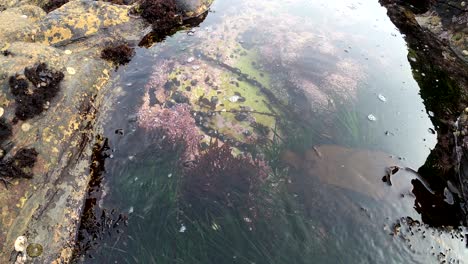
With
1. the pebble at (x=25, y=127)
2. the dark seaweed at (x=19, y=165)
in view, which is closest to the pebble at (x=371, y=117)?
the dark seaweed at (x=19, y=165)

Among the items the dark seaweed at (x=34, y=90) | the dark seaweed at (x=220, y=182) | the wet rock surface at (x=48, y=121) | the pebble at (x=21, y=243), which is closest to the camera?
the pebble at (x=21, y=243)

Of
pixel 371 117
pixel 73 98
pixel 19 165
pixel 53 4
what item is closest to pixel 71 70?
pixel 73 98

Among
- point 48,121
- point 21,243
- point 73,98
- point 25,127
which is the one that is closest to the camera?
point 21,243

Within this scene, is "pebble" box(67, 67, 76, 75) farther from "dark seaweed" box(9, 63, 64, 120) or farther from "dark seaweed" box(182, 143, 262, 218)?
"dark seaweed" box(182, 143, 262, 218)

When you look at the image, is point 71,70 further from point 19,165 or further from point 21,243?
point 21,243

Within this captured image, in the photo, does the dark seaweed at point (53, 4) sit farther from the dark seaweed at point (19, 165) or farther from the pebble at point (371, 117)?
the pebble at point (371, 117)

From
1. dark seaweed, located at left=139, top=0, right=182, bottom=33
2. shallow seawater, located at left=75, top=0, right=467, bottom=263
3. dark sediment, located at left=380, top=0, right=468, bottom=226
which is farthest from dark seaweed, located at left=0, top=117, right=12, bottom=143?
dark sediment, located at left=380, top=0, right=468, bottom=226
